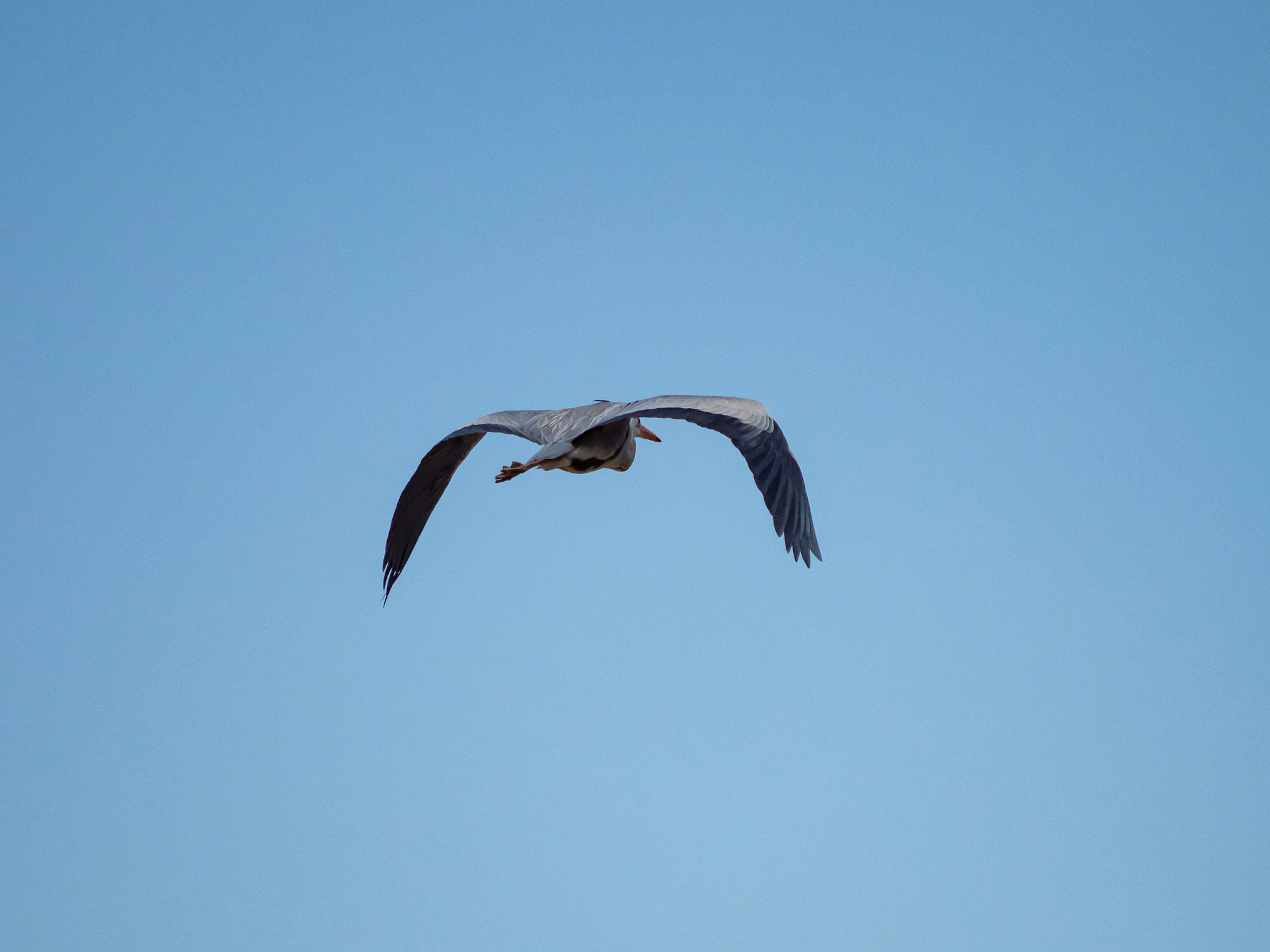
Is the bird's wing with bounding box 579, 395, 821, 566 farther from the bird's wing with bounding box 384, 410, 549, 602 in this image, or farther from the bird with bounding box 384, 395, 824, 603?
the bird's wing with bounding box 384, 410, 549, 602

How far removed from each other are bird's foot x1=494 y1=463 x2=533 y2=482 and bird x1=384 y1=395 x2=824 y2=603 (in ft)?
0.04

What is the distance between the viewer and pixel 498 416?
57.9 ft

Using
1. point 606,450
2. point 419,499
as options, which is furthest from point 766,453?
point 419,499

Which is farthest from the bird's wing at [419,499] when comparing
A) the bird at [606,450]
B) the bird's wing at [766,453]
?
the bird's wing at [766,453]

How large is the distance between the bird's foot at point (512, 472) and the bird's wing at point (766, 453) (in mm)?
1599

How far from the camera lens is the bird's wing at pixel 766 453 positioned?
14703 mm

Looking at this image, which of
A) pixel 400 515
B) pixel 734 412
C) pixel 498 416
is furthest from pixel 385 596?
pixel 734 412

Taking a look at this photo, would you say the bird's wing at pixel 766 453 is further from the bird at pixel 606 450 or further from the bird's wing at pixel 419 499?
the bird's wing at pixel 419 499

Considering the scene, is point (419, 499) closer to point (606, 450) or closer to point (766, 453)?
point (606, 450)

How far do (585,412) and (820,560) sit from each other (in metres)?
3.60

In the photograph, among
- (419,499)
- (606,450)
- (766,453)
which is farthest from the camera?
(419,499)

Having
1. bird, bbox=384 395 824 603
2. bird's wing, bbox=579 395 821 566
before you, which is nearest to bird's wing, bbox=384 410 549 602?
bird, bbox=384 395 824 603

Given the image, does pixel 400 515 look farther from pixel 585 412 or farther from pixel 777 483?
pixel 777 483

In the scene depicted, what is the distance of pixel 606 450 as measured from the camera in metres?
17.8
